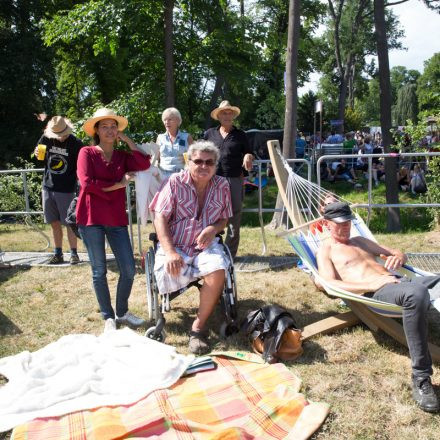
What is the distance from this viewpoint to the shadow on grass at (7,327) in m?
3.85

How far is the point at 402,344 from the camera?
130 inches

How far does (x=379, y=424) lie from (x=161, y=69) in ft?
31.1

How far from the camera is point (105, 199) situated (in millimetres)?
3650

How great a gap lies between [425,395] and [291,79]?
6112 millimetres

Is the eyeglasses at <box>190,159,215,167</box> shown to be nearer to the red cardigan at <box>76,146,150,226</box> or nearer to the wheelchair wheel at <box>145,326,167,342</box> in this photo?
the red cardigan at <box>76,146,150,226</box>

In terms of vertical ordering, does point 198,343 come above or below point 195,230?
below

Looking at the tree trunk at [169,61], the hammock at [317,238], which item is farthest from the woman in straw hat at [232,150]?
the tree trunk at [169,61]

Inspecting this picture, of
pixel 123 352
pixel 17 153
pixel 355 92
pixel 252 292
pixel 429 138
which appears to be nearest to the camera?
pixel 123 352

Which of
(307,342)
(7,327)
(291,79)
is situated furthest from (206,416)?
(291,79)

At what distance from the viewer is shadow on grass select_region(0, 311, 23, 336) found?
3.85 metres

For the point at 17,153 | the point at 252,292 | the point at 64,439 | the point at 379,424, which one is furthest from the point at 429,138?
the point at 17,153

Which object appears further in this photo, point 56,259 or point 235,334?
point 56,259

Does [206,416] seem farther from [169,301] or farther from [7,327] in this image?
[7,327]

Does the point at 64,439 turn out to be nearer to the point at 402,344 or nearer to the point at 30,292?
the point at 402,344
